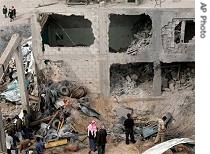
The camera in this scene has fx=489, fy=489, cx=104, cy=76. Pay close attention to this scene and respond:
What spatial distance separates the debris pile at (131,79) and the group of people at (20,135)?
4.10 metres

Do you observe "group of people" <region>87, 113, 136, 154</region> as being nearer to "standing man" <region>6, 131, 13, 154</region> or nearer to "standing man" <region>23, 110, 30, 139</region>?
"standing man" <region>23, 110, 30, 139</region>

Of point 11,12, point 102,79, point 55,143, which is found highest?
point 11,12

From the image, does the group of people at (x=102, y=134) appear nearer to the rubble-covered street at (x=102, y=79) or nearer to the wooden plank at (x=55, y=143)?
the rubble-covered street at (x=102, y=79)

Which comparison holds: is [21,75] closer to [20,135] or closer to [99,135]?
[20,135]

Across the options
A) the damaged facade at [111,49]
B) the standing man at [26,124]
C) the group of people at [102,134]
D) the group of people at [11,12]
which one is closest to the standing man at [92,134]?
the group of people at [102,134]

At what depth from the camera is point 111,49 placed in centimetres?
2069

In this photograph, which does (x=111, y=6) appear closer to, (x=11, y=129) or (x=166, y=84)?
(x=166, y=84)

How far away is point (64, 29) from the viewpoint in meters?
20.8

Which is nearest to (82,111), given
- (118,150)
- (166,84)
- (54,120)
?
(54,120)

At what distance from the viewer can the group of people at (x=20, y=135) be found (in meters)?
15.2

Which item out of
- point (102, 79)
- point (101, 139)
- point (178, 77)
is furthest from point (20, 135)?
point (178, 77)

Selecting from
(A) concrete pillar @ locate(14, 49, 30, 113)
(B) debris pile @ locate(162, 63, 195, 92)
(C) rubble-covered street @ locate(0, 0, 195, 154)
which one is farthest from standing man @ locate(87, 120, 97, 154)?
(B) debris pile @ locate(162, 63, 195, 92)

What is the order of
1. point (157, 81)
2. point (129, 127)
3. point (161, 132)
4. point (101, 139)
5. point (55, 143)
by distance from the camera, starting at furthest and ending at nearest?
point (157, 81) → point (55, 143) → point (129, 127) → point (161, 132) → point (101, 139)

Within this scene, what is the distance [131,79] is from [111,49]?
1689 mm
